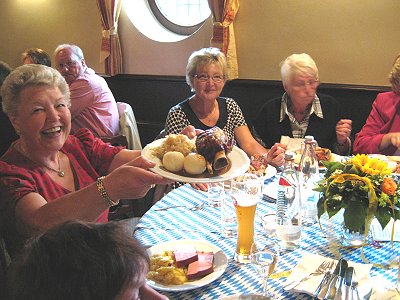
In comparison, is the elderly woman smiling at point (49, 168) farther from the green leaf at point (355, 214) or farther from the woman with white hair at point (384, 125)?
the woman with white hair at point (384, 125)

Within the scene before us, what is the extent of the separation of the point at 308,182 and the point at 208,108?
108cm

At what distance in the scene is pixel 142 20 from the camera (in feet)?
14.3

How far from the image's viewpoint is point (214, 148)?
142cm

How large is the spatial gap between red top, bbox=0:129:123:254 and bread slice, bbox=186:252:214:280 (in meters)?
0.57

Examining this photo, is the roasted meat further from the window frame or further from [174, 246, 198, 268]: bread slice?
the window frame

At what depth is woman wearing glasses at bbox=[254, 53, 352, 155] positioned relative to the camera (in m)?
2.55

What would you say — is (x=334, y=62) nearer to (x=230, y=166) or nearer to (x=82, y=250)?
(x=230, y=166)

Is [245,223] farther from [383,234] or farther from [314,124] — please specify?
[314,124]

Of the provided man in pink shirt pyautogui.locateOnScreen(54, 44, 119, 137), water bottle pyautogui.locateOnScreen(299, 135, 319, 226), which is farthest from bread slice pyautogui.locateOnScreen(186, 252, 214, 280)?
man in pink shirt pyautogui.locateOnScreen(54, 44, 119, 137)

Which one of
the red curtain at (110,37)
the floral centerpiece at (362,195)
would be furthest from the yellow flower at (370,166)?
the red curtain at (110,37)

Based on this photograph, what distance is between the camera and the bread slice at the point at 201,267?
3.62 feet

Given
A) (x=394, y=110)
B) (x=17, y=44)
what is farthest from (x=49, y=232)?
(x=17, y=44)

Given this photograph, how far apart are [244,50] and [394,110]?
1.51 metres

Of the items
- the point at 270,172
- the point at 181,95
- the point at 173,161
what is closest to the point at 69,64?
the point at 181,95
